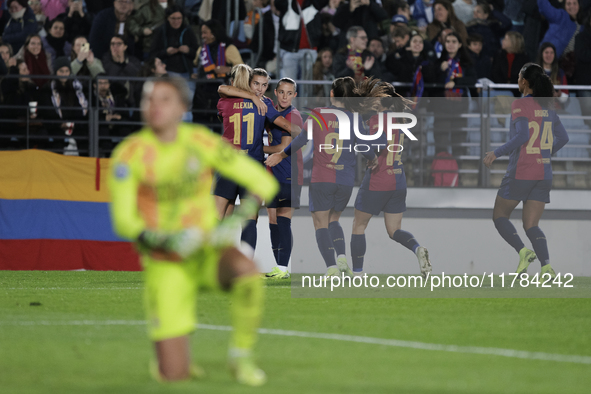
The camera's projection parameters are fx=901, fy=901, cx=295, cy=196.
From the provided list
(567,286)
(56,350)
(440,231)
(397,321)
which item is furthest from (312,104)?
(56,350)

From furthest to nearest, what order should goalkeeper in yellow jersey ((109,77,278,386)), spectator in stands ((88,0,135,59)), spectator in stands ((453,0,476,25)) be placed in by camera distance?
spectator in stands ((453,0,476,25))
spectator in stands ((88,0,135,59))
goalkeeper in yellow jersey ((109,77,278,386))

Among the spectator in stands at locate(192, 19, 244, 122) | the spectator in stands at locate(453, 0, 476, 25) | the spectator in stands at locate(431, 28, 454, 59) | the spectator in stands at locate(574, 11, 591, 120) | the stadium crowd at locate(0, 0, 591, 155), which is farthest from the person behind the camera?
the spectator in stands at locate(453, 0, 476, 25)

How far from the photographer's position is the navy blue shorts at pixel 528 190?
430 inches

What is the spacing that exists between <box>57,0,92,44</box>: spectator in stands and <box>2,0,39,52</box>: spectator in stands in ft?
1.65

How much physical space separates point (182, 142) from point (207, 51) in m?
10.0

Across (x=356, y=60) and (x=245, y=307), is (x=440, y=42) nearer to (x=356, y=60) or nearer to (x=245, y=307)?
(x=356, y=60)

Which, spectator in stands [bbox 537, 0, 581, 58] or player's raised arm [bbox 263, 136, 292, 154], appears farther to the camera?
spectator in stands [bbox 537, 0, 581, 58]

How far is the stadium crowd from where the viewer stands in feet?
47.4

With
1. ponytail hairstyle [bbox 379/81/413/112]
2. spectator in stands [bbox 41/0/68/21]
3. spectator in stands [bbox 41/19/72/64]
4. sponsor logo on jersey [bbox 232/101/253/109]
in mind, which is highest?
spectator in stands [bbox 41/0/68/21]

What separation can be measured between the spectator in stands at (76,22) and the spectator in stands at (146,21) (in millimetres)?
829

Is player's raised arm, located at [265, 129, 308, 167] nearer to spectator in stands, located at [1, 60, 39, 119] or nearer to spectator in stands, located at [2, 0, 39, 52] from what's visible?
spectator in stands, located at [1, 60, 39, 119]

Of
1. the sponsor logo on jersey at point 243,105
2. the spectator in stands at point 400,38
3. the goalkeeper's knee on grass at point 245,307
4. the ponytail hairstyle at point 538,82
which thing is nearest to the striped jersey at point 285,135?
the sponsor logo on jersey at point 243,105

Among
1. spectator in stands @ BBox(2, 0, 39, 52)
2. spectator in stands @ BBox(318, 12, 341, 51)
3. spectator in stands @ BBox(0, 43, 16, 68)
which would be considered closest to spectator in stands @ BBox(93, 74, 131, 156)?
spectator in stands @ BBox(0, 43, 16, 68)

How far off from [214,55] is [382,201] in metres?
5.17
